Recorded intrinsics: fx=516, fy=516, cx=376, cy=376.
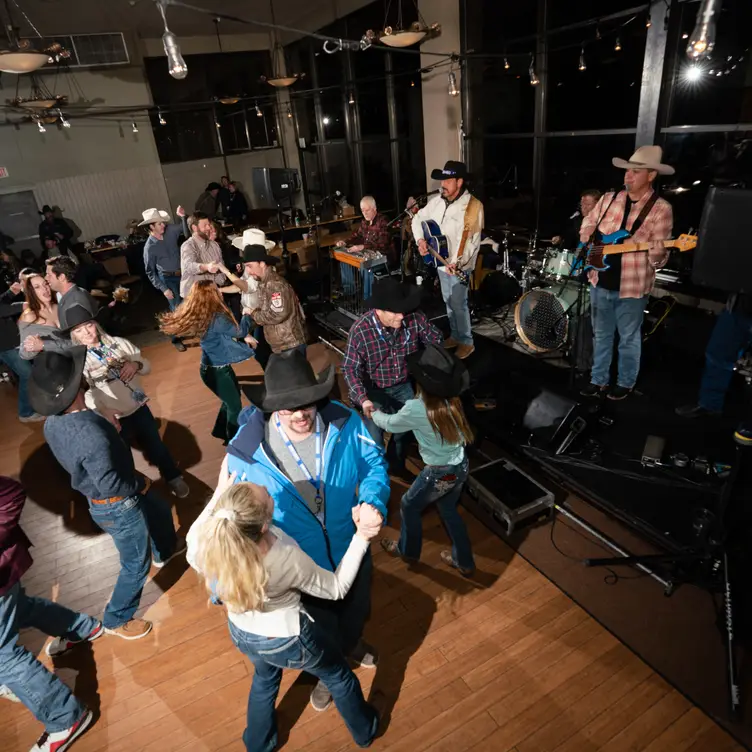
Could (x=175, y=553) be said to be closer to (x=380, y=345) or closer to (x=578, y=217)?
(x=380, y=345)

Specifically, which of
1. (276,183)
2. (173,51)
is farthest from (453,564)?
(276,183)

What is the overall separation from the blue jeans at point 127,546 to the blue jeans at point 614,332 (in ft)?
12.2

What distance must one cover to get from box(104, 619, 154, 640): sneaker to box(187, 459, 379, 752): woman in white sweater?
103 centimetres

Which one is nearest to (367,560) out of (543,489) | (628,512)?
(543,489)

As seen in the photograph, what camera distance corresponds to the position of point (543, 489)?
137 inches

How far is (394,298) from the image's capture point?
3078 mm

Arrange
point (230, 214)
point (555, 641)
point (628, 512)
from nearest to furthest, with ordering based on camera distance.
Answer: point (555, 641)
point (628, 512)
point (230, 214)

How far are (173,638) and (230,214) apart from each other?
10269mm

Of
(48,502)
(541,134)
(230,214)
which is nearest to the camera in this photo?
(48,502)

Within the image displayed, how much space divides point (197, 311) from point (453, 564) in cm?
250

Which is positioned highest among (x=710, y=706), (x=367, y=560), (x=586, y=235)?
(x=586, y=235)

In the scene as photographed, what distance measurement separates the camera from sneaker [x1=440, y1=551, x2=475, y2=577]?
10.2ft

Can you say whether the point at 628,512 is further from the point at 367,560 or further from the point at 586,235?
the point at 586,235

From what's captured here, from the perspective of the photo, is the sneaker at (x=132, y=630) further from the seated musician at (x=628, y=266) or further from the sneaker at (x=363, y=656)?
the seated musician at (x=628, y=266)
